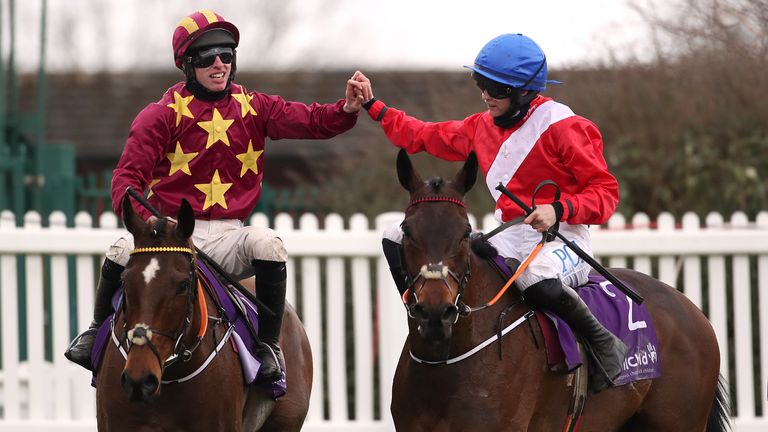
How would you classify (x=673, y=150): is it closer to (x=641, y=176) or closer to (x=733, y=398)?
(x=641, y=176)

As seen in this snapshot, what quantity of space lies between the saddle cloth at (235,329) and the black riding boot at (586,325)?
132 centimetres

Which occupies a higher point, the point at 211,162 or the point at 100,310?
the point at 211,162

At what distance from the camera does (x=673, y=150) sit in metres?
10.6

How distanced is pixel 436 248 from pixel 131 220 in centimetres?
129

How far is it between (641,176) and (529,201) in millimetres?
4924

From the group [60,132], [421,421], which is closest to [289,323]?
[421,421]

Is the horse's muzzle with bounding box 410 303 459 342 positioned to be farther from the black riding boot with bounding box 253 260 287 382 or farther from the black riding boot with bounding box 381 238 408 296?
the black riding boot with bounding box 253 260 287 382

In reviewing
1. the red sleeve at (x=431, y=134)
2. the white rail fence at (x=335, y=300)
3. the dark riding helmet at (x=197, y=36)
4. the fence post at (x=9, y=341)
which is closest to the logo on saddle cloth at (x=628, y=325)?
the red sleeve at (x=431, y=134)

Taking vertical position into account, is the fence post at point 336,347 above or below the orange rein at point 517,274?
below

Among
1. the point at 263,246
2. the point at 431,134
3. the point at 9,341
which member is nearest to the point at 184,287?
the point at 263,246

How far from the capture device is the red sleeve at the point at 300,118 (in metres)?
6.26

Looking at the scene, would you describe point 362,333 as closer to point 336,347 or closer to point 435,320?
point 336,347

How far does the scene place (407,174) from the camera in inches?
211

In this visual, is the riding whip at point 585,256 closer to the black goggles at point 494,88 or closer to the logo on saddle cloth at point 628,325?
the logo on saddle cloth at point 628,325
